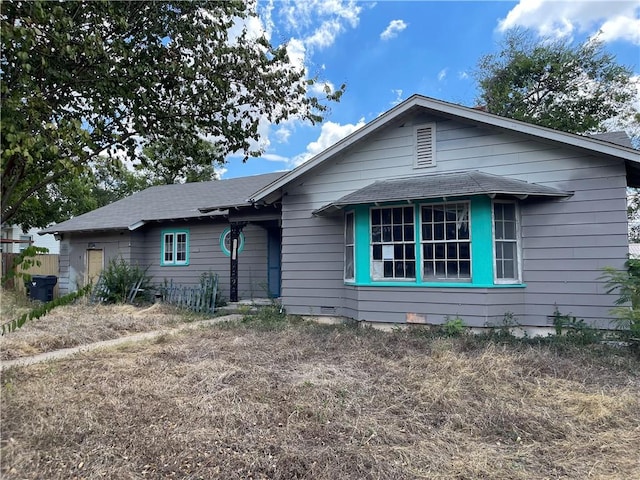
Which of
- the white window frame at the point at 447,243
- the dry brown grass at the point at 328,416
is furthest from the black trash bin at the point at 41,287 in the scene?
the white window frame at the point at 447,243

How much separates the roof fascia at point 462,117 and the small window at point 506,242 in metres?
1.33

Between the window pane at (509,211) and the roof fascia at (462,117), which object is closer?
the roof fascia at (462,117)

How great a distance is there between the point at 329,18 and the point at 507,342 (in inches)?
308

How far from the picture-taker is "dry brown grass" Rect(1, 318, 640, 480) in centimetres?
307

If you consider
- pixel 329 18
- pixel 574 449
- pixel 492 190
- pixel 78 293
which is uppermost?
pixel 329 18

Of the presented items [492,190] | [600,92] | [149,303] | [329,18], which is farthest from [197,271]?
[600,92]

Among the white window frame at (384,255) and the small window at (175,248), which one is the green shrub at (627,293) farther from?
the small window at (175,248)

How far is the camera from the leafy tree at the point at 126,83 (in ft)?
12.8

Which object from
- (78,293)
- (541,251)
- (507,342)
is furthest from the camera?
(541,251)

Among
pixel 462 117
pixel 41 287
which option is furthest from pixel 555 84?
pixel 41 287

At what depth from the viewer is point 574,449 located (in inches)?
131

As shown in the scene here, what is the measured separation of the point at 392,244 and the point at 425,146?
209 cm

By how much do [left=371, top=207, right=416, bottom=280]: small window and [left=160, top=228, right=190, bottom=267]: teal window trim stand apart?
302 inches

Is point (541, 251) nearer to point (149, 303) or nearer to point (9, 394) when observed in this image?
point (9, 394)
